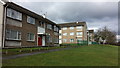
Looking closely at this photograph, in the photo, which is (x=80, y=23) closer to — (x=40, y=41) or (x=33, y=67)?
(x=40, y=41)

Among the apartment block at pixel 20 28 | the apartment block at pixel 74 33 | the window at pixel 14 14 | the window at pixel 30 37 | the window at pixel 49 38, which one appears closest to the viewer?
the apartment block at pixel 20 28

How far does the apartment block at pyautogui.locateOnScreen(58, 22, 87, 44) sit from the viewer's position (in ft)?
217

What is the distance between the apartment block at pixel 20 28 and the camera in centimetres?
1877

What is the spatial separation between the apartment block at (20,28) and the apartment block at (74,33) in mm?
37501

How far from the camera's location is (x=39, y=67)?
7.09 meters

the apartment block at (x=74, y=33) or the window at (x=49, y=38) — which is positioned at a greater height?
→ the apartment block at (x=74, y=33)

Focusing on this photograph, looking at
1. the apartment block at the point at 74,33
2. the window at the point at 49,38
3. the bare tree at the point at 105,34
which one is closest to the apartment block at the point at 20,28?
the window at the point at 49,38

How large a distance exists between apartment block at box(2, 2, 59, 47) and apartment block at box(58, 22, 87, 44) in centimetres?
3750

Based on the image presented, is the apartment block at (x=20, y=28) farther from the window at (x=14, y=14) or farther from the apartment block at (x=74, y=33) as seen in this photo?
the apartment block at (x=74, y=33)

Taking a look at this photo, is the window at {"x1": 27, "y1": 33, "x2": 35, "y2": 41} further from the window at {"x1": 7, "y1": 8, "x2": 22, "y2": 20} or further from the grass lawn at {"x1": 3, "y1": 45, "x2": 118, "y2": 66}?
the grass lawn at {"x1": 3, "y1": 45, "x2": 118, "y2": 66}

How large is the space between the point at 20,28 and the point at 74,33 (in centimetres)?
4903

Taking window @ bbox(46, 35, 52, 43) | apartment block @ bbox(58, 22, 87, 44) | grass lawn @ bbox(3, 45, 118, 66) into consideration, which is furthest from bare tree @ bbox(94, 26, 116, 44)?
grass lawn @ bbox(3, 45, 118, 66)

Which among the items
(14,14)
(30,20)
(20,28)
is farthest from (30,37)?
(14,14)

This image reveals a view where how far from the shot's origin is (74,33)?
6844 cm
